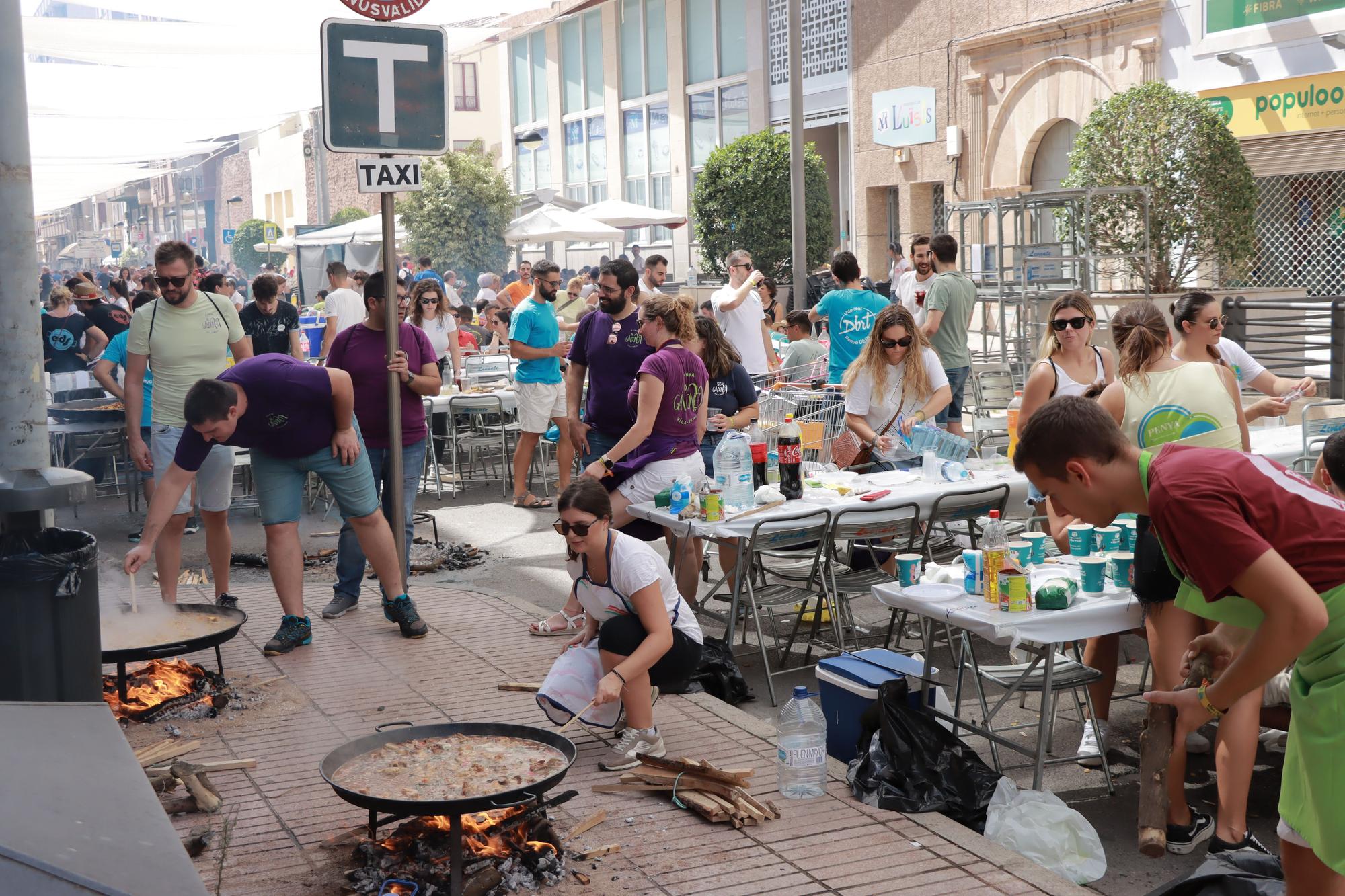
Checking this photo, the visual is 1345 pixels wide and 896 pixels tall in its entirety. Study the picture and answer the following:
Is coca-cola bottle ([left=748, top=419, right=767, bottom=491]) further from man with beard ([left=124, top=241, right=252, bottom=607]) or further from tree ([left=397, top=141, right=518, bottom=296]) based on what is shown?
tree ([left=397, top=141, right=518, bottom=296])

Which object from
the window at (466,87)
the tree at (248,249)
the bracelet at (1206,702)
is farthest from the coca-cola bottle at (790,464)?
the window at (466,87)

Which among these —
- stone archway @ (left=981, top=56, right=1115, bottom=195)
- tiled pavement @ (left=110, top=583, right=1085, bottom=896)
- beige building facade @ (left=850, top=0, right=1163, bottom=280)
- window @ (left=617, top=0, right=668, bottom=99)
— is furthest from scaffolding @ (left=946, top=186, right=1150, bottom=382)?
window @ (left=617, top=0, right=668, bottom=99)

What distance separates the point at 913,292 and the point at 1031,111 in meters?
9.47

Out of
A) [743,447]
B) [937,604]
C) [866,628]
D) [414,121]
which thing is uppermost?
[414,121]

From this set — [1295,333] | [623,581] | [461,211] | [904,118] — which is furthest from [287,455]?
[461,211]

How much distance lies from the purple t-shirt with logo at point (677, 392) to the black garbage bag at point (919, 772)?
261 cm

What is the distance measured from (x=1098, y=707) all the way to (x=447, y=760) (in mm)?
2919

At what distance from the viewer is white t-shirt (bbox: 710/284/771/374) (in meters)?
11.5

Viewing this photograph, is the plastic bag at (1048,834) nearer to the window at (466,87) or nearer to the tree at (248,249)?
the tree at (248,249)

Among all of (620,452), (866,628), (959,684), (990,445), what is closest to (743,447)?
(620,452)

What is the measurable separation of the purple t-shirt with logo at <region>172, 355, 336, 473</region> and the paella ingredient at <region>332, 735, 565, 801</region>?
248 cm

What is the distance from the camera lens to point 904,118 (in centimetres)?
2477

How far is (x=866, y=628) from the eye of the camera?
7.74 meters

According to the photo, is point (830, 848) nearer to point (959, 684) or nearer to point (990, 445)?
point (959, 684)
